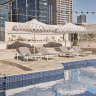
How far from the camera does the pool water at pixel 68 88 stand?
6432 mm

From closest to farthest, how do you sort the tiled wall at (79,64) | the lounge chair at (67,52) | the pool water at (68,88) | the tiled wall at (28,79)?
the pool water at (68,88), the tiled wall at (28,79), the tiled wall at (79,64), the lounge chair at (67,52)

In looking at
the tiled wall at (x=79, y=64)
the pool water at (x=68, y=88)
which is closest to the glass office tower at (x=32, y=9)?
the tiled wall at (x=79, y=64)

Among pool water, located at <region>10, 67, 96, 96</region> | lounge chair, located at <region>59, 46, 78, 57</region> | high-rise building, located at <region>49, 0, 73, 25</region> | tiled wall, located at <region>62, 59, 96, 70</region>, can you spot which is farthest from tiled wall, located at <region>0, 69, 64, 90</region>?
high-rise building, located at <region>49, 0, 73, 25</region>

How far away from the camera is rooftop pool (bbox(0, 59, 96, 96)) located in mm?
6516

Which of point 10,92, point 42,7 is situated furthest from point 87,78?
point 42,7

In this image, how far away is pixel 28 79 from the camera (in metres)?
7.84

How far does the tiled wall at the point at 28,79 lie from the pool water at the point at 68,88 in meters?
0.40

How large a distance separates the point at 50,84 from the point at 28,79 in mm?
987

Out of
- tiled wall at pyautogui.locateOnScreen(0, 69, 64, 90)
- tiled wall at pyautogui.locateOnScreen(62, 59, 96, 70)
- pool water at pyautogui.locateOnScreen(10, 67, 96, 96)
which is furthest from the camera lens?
tiled wall at pyautogui.locateOnScreen(62, 59, 96, 70)

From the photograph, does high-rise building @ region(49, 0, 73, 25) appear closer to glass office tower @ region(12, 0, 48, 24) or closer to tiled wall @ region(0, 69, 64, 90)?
glass office tower @ region(12, 0, 48, 24)

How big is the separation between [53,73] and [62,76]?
54 centimetres

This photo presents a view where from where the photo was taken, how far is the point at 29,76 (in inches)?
309

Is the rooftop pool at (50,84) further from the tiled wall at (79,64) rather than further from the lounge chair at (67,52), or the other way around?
the lounge chair at (67,52)


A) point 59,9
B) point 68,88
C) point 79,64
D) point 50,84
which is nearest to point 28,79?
point 50,84
